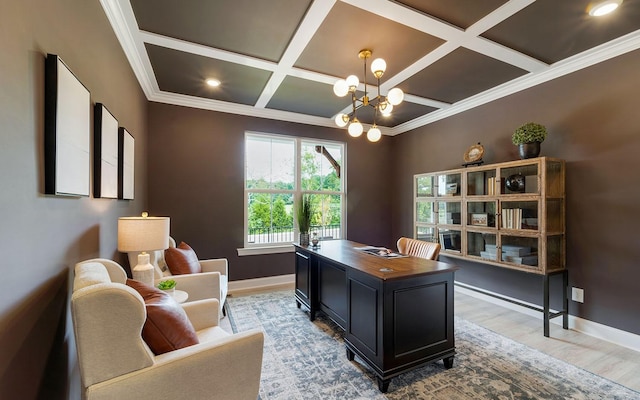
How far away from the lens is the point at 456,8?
2068mm

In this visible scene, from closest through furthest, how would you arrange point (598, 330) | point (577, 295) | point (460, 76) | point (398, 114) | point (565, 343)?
point (565, 343) → point (598, 330) → point (577, 295) → point (460, 76) → point (398, 114)

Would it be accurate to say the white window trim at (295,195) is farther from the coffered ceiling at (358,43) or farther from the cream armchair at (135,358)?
the cream armchair at (135,358)

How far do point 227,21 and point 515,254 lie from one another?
3.59 meters

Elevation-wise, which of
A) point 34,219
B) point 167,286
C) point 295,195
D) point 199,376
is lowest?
point 199,376

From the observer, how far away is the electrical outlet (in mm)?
2830

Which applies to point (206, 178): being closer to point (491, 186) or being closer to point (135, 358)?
point (135, 358)

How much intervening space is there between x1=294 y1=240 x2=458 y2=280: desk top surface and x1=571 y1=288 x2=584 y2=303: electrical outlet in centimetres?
169

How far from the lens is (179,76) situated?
3.21 m

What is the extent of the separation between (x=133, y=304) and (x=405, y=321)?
1.65 metres

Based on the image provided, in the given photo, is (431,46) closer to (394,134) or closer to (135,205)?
(394,134)

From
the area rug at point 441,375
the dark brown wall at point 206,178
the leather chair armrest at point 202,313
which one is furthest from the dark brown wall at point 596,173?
the leather chair armrest at point 202,313

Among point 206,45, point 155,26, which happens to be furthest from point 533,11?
point 155,26

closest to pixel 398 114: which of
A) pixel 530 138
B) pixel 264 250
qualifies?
pixel 530 138

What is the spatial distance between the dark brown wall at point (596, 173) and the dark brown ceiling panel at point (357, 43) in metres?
1.62
